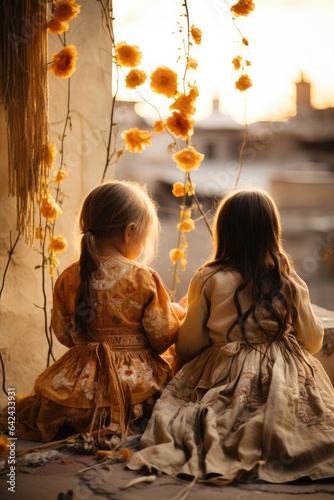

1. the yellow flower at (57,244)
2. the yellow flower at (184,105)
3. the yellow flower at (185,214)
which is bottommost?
the yellow flower at (57,244)

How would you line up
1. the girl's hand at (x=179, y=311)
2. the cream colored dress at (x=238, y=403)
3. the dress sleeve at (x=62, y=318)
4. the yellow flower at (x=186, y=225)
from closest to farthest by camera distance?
1. the cream colored dress at (x=238, y=403)
2. the dress sleeve at (x=62, y=318)
3. the girl's hand at (x=179, y=311)
4. the yellow flower at (x=186, y=225)

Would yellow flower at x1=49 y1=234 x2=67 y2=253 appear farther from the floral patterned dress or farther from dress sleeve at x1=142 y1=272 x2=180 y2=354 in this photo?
dress sleeve at x1=142 y1=272 x2=180 y2=354

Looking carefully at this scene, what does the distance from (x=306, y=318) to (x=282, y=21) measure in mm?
2153

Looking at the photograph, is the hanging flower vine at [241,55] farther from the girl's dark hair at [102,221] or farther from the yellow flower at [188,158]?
the girl's dark hair at [102,221]

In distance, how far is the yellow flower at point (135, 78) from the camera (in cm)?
258

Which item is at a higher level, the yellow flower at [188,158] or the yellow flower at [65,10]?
the yellow flower at [65,10]

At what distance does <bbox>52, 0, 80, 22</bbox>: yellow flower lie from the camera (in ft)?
8.13

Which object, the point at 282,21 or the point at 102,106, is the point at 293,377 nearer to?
the point at 102,106

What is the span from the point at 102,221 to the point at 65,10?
0.84m

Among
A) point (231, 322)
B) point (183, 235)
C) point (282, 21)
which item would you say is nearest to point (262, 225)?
point (231, 322)

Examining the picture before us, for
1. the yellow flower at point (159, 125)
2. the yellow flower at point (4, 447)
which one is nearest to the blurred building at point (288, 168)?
the yellow flower at point (159, 125)

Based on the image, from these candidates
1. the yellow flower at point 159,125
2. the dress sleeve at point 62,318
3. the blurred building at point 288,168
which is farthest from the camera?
the blurred building at point 288,168

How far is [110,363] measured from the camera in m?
2.17

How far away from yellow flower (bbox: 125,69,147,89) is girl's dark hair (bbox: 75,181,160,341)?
499 millimetres
